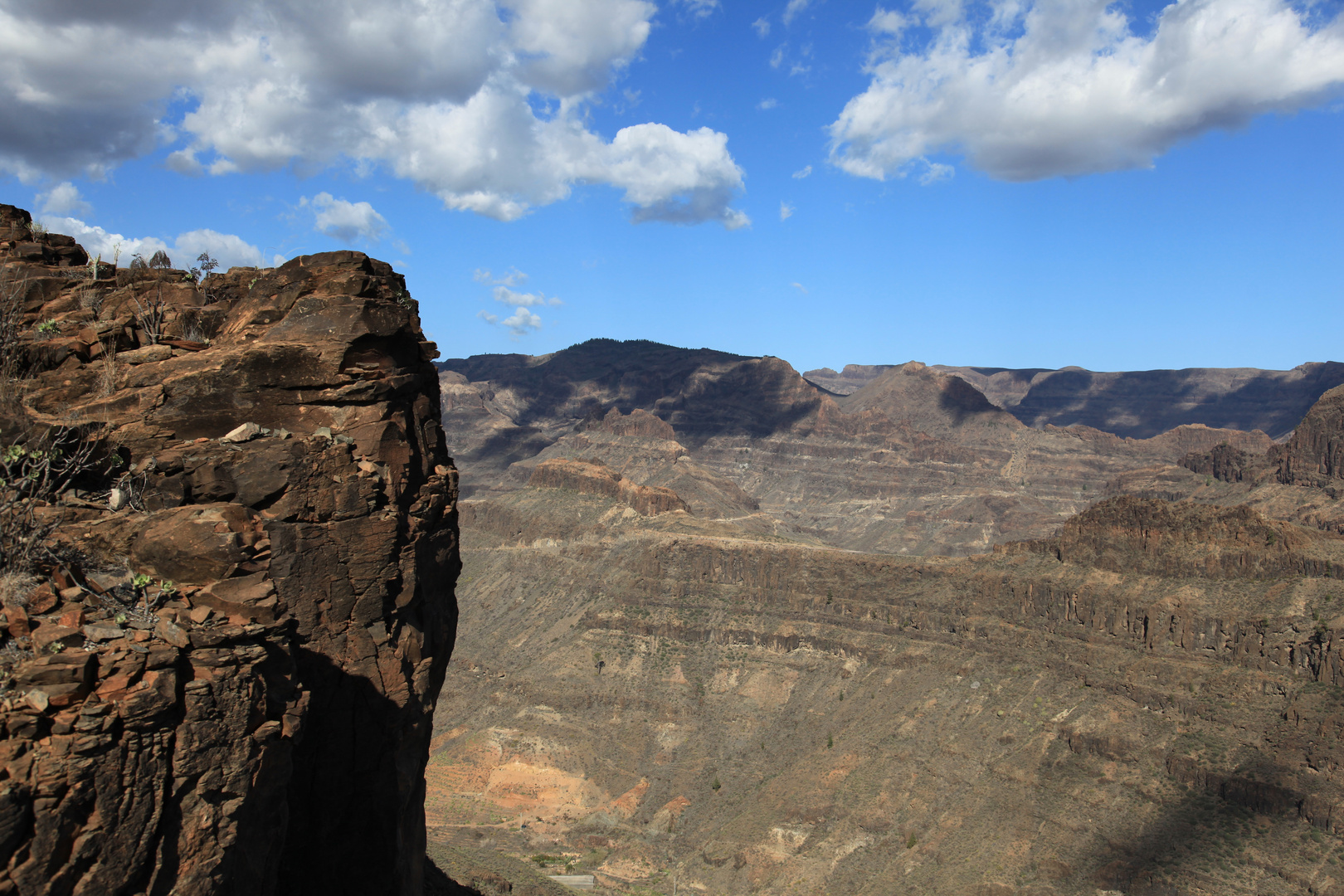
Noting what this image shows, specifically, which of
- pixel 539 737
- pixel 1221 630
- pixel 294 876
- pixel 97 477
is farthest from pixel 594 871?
pixel 97 477

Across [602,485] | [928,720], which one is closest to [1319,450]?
[928,720]

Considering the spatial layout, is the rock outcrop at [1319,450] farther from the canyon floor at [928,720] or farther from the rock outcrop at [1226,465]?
the canyon floor at [928,720]

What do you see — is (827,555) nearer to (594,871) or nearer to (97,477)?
(594,871)

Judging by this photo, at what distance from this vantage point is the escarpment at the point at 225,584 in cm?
1286

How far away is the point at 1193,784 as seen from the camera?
212 ft

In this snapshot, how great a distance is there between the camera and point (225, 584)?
16.4 metres

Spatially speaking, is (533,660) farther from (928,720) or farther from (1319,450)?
(1319,450)

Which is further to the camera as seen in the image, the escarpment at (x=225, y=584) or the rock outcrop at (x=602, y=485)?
the rock outcrop at (x=602, y=485)

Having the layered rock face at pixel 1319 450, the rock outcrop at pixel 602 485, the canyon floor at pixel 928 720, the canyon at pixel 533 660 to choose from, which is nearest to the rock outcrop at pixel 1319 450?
the layered rock face at pixel 1319 450

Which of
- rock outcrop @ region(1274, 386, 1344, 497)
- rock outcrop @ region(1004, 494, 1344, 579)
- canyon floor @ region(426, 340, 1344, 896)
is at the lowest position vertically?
canyon floor @ region(426, 340, 1344, 896)

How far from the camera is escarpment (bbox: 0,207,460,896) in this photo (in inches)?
506

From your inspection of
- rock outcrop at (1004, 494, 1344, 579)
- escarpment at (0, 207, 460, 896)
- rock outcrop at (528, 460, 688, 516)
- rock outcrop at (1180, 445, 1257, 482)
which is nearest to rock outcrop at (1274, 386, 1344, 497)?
rock outcrop at (1180, 445, 1257, 482)

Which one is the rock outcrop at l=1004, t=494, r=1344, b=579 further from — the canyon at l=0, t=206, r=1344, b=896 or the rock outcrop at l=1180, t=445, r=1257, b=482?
the rock outcrop at l=1180, t=445, r=1257, b=482

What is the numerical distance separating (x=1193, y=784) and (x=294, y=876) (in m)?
63.6
